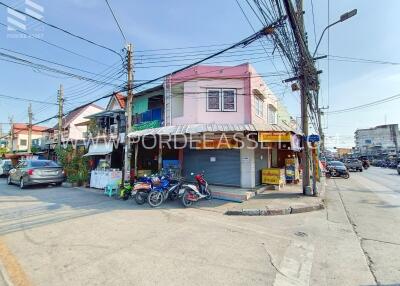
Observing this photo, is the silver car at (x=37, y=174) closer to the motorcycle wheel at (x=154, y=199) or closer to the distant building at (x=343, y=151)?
the motorcycle wheel at (x=154, y=199)

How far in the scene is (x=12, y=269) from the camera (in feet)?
12.4

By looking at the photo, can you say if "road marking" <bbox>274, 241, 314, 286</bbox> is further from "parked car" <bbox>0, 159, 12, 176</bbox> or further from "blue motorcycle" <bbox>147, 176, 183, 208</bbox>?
"parked car" <bbox>0, 159, 12, 176</bbox>

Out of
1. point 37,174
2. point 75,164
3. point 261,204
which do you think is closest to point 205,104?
point 261,204

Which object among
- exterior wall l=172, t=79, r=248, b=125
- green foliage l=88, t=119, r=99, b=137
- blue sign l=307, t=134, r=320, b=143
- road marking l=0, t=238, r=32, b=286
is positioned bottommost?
road marking l=0, t=238, r=32, b=286

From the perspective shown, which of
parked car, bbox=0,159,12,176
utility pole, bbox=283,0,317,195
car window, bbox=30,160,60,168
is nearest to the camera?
utility pole, bbox=283,0,317,195

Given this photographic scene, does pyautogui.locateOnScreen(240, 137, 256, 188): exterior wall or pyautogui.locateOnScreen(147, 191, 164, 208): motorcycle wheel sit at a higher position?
pyautogui.locateOnScreen(240, 137, 256, 188): exterior wall

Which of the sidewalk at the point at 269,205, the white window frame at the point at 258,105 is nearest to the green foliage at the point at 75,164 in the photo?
the sidewalk at the point at 269,205

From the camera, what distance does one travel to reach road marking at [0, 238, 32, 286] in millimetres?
3418

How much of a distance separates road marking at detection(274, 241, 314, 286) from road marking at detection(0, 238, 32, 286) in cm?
366

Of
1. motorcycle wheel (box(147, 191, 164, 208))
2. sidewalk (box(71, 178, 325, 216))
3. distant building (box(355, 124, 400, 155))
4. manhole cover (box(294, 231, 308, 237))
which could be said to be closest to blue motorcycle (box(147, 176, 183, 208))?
motorcycle wheel (box(147, 191, 164, 208))

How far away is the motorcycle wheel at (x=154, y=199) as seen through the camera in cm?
873

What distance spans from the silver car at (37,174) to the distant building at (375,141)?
8366 cm

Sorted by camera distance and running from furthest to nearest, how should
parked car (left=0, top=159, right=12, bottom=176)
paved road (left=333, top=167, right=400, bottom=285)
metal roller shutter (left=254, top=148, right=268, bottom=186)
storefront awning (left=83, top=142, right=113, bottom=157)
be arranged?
parked car (left=0, top=159, right=12, bottom=176), storefront awning (left=83, top=142, right=113, bottom=157), metal roller shutter (left=254, top=148, right=268, bottom=186), paved road (left=333, top=167, right=400, bottom=285)

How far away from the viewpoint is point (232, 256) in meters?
4.37
